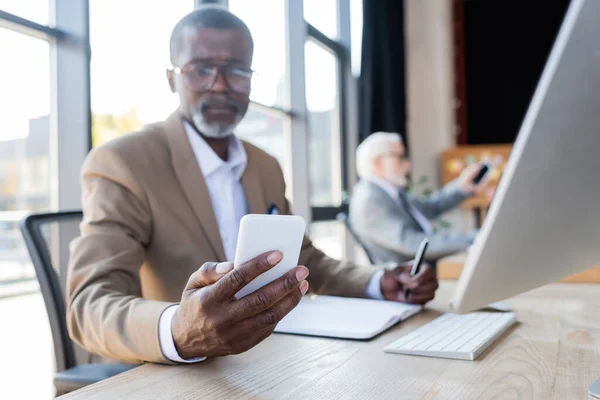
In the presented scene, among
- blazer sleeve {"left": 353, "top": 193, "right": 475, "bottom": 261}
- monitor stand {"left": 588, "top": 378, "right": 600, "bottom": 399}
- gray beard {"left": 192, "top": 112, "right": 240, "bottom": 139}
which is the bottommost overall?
blazer sleeve {"left": 353, "top": 193, "right": 475, "bottom": 261}

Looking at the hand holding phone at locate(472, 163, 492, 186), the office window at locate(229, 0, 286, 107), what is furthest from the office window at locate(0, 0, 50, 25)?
the hand holding phone at locate(472, 163, 492, 186)

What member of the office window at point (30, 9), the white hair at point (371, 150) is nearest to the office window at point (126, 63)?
the office window at point (30, 9)

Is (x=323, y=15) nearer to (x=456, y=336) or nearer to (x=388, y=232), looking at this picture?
(x=388, y=232)

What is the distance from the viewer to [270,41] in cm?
359

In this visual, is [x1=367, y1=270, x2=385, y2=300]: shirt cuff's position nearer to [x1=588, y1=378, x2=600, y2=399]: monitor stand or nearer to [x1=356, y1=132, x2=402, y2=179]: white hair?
[x1=588, y1=378, x2=600, y2=399]: monitor stand

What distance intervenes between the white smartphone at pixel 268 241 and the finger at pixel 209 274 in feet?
0.06

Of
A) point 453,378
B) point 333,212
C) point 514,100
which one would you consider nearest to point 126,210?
point 453,378

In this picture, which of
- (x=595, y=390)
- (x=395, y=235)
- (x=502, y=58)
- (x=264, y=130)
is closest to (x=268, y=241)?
(x=595, y=390)

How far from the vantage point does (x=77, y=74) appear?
204cm

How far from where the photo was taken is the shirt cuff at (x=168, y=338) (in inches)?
31.8

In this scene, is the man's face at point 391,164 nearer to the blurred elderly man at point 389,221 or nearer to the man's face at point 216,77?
the blurred elderly man at point 389,221

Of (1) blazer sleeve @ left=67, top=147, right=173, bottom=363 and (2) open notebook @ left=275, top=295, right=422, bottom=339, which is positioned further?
(2) open notebook @ left=275, top=295, right=422, bottom=339

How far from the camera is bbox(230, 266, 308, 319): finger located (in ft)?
2.37

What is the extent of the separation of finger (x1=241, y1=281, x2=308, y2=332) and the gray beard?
2.66ft
